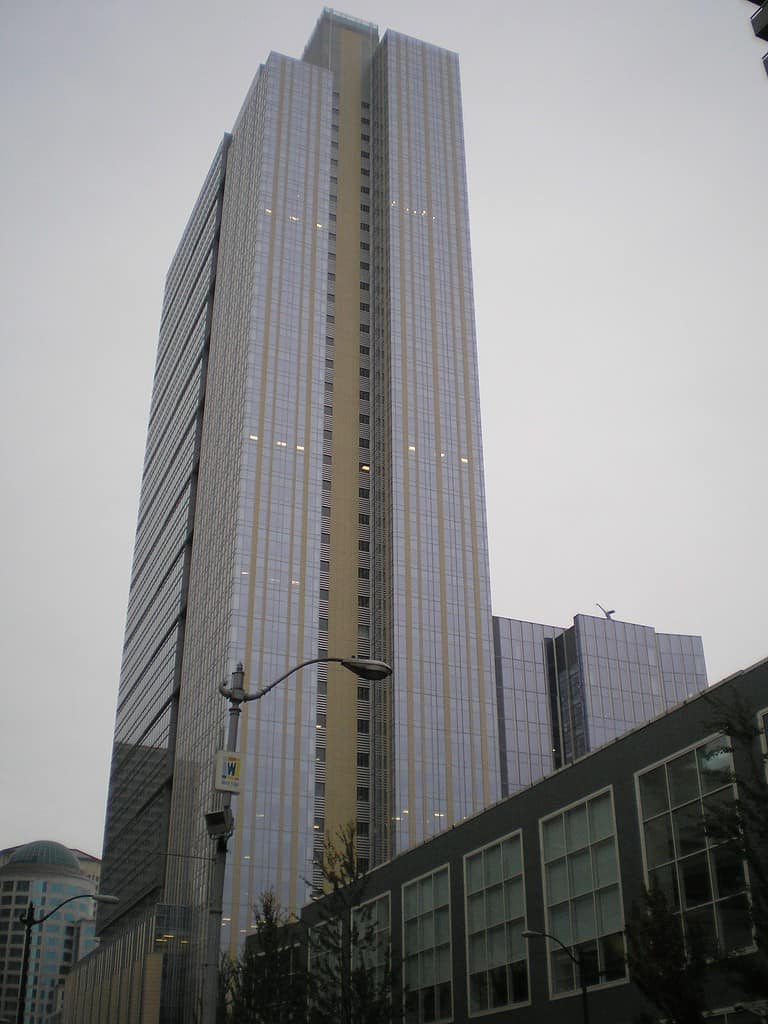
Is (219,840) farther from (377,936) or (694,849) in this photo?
(377,936)

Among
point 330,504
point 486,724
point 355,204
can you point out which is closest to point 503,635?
point 486,724

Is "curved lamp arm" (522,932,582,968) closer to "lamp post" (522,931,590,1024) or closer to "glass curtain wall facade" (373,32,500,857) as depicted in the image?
"lamp post" (522,931,590,1024)

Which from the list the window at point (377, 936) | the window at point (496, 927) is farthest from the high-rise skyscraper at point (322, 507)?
the window at point (496, 927)

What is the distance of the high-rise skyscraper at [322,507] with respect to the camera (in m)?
103

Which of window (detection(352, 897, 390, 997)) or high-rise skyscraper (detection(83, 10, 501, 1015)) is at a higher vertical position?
high-rise skyscraper (detection(83, 10, 501, 1015))

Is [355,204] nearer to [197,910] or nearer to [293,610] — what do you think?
[293,610]

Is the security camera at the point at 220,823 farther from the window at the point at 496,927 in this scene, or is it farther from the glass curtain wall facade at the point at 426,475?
the glass curtain wall facade at the point at 426,475

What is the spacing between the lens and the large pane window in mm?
33219

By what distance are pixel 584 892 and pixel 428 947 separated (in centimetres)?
1270

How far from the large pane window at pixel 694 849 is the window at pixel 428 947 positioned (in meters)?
15.3

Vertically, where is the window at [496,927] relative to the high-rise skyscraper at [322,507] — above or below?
below

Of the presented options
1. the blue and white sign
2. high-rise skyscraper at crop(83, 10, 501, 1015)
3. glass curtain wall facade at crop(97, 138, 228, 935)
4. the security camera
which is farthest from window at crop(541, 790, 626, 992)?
glass curtain wall facade at crop(97, 138, 228, 935)

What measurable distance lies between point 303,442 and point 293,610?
19.1m

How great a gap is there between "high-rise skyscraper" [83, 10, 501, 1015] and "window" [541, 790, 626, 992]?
49852 millimetres
